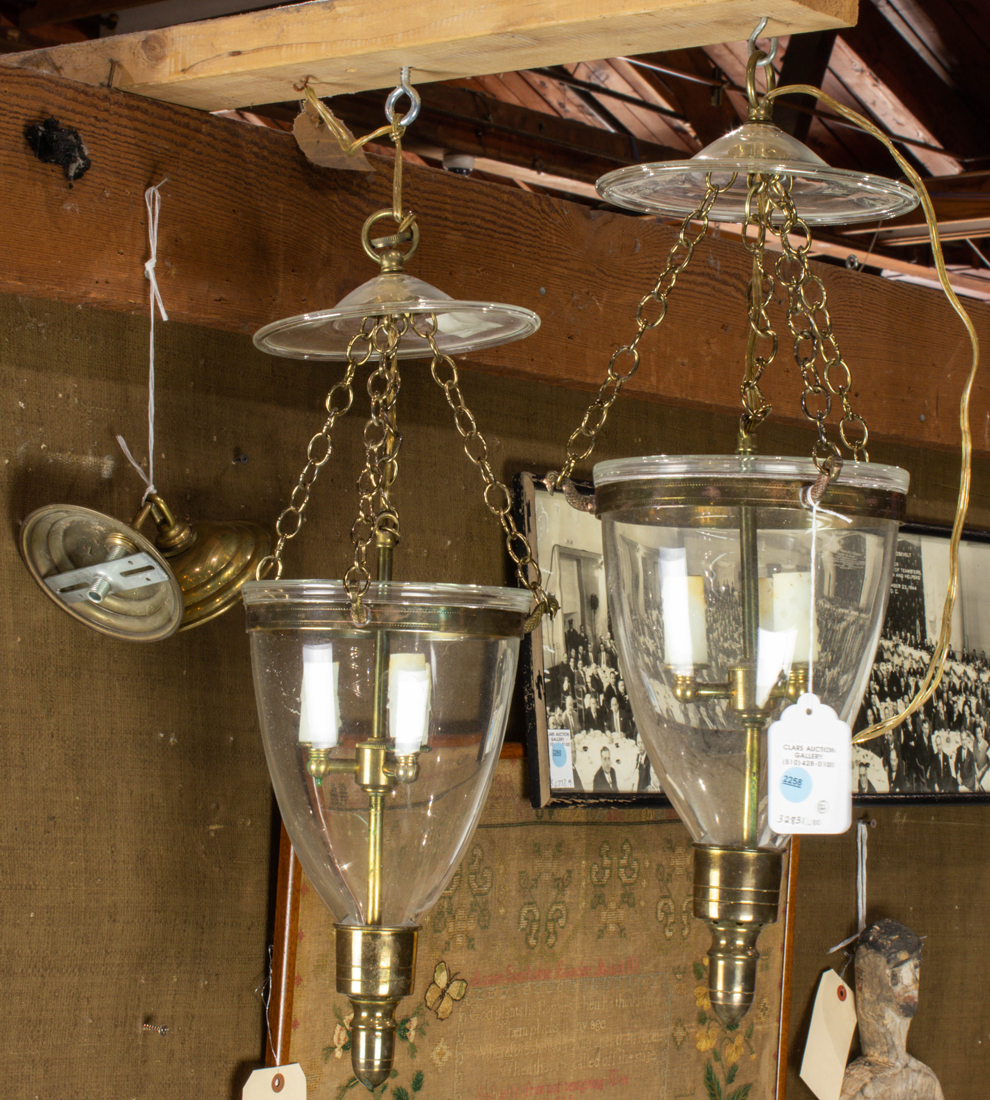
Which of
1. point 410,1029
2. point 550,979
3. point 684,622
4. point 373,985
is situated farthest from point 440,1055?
→ point 684,622

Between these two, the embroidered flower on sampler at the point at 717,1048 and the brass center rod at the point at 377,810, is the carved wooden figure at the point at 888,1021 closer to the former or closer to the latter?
the embroidered flower on sampler at the point at 717,1048

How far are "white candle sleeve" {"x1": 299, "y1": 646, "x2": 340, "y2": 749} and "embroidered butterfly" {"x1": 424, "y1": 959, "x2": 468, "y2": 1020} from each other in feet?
1.62

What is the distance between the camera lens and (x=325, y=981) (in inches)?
49.1

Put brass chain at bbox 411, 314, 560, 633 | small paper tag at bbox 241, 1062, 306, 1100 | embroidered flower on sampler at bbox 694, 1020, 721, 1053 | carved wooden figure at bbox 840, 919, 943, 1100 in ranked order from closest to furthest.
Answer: brass chain at bbox 411, 314, 560, 633 < small paper tag at bbox 241, 1062, 306, 1100 < embroidered flower on sampler at bbox 694, 1020, 721, 1053 < carved wooden figure at bbox 840, 919, 943, 1100

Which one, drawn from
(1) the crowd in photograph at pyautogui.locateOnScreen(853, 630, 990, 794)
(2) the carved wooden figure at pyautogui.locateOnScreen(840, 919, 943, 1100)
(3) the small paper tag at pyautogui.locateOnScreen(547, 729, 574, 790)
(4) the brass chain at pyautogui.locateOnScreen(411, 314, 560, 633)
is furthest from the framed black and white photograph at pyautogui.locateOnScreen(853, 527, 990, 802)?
(4) the brass chain at pyautogui.locateOnScreen(411, 314, 560, 633)

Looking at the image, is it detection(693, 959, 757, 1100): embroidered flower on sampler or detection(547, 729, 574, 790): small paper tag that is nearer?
detection(547, 729, 574, 790): small paper tag

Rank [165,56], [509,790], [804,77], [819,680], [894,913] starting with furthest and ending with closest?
[804,77]
[894,913]
[509,790]
[165,56]
[819,680]

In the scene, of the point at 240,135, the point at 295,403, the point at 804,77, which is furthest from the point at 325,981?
the point at 804,77

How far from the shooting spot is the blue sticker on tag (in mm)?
868

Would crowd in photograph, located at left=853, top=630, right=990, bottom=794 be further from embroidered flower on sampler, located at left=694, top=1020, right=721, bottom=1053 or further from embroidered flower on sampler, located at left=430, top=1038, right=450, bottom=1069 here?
embroidered flower on sampler, located at left=430, top=1038, right=450, bottom=1069

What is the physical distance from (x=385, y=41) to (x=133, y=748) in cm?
65

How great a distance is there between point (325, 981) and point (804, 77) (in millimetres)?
1926

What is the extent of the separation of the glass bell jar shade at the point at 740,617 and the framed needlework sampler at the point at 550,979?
46 cm

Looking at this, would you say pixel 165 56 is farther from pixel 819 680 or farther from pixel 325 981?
pixel 325 981
